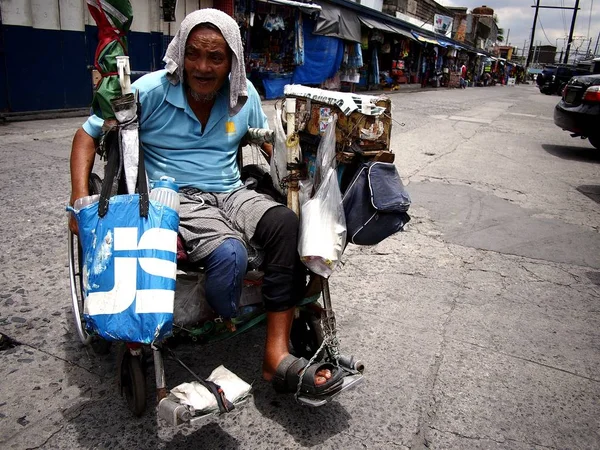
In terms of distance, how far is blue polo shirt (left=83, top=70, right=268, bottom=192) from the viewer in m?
2.31

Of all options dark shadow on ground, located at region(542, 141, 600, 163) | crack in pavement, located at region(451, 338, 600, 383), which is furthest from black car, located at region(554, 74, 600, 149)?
crack in pavement, located at region(451, 338, 600, 383)

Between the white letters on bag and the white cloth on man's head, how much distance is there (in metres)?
0.88

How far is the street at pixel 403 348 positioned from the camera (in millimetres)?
2053

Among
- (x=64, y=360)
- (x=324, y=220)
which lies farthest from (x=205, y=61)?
(x=64, y=360)

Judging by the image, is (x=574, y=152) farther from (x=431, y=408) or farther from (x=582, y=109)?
(x=431, y=408)

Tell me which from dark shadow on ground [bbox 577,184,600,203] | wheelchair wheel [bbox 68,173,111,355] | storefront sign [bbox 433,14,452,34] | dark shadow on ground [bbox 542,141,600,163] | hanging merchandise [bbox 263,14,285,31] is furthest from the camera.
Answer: storefront sign [bbox 433,14,452,34]

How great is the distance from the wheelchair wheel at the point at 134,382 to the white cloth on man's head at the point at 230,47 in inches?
48.1

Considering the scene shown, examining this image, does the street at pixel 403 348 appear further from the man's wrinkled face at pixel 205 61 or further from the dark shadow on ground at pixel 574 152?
the dark shadow on ground at pixel 574 152

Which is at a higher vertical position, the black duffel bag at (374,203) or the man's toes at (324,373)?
the black duffel bag at (374,203)

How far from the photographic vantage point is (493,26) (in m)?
49.3

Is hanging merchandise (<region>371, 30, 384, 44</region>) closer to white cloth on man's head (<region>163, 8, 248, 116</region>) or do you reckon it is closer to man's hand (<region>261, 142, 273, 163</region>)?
man's hand (<region>261, 142, 273, 163</region>)

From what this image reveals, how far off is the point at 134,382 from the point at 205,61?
53.7 inches

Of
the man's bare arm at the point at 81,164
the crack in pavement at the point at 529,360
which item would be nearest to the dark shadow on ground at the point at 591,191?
the crack in pavement at the point at 529,360

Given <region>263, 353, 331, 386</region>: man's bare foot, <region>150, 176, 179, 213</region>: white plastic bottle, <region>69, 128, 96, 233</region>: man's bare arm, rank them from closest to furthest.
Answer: <region>150, 176, 179, 213</region>: white plastic bottle < <region>263, 353, 331, 386</region>: man's bare foot < <region>69, 128, 96, 233</region>: man's bare arm
